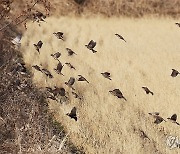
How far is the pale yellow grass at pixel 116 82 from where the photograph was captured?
26.3ft

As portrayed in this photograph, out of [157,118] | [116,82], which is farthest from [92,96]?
[157,118]

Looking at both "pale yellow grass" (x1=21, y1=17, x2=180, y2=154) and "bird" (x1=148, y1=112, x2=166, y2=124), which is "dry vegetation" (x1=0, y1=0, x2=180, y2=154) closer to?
"pale yellow grass" (x1=21, y1=17, x2=180, y2=154)

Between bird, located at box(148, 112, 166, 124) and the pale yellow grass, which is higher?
bird, located at box(148, 112, 166, 124)

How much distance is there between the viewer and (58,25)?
826 inches

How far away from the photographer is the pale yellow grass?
8016 millimetres

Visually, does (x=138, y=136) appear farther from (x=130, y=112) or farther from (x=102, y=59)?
(x=102, y=59)

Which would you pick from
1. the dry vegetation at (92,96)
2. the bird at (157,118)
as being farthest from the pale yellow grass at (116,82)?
the bird at (157,118)

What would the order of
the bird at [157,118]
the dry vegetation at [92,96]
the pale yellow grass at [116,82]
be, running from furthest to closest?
the bird at [157,118], the pale yellow grass at [116,82], the dry vegetation at [92,96]

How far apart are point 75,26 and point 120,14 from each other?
6.40 m

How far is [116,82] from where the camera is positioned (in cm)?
1142

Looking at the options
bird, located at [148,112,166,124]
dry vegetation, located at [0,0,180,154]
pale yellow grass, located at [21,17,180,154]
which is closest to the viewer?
dry vegetation, located at [0,0,180,154]

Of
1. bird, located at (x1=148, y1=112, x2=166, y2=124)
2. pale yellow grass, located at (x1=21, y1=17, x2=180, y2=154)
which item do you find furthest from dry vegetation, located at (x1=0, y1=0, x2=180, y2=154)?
bird, located at (x1=148, y1=112, x2=166, y2=124)

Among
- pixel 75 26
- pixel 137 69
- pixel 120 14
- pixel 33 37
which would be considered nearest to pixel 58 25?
pixel 75 26

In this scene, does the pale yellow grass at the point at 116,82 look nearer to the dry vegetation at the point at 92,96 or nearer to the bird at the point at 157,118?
the dry vegetation at the point at 92,96
